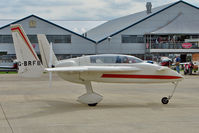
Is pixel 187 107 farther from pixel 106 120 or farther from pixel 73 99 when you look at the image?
pixel 73 99

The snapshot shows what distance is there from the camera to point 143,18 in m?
57.0

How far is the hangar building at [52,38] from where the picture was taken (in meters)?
52.2

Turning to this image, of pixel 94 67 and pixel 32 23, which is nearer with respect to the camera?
pixel 94 67

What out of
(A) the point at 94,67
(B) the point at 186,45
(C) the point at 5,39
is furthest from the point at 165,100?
(B) the point at 186,45

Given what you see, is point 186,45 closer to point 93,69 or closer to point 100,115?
point 93,69

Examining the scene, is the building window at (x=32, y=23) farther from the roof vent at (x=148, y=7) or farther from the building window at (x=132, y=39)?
the roof vent at (x=148, y=7)

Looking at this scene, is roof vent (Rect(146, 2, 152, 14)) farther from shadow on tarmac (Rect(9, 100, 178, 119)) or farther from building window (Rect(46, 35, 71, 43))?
shadow on tarmac (Rect(9, 100, 178, 119))

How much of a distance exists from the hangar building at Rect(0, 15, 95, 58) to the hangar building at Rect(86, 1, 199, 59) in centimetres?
278

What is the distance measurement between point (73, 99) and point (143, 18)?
145 ft

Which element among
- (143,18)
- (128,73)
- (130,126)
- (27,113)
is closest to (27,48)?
(27,113)

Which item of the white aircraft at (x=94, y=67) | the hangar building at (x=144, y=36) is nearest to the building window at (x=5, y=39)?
the hangar building at (x=144, y=36)

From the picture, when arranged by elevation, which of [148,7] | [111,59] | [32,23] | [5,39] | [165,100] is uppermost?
[148,7]

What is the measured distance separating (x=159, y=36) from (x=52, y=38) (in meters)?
16.6

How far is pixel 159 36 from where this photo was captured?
56.1 meters
